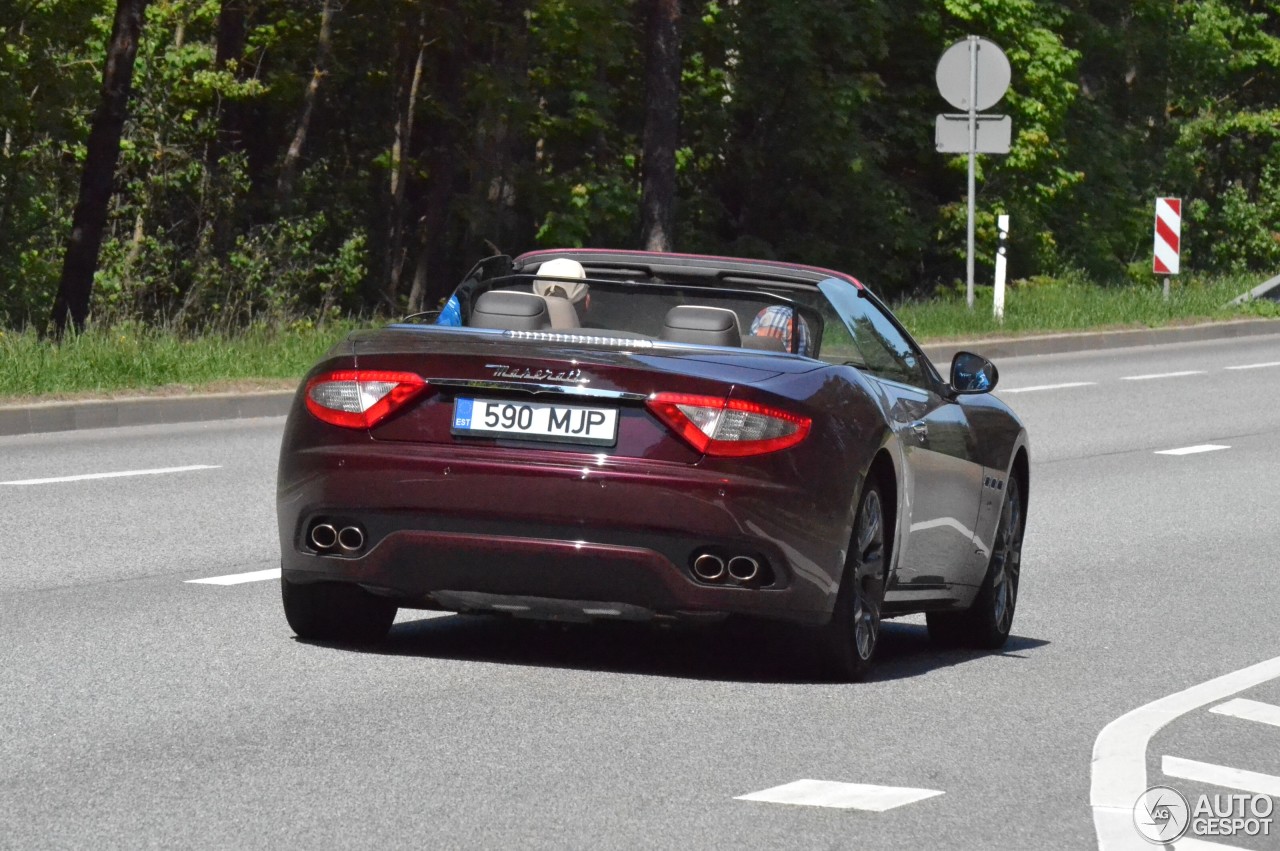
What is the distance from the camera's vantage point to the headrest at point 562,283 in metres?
8.26

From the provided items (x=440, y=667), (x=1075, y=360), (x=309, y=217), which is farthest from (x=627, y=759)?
(x=309, y=217)

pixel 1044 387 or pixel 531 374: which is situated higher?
pixel 531 374

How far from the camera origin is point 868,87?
41594 millimetres

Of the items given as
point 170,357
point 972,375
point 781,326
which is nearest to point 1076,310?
point 170,357

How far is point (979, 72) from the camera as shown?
90.6 ft

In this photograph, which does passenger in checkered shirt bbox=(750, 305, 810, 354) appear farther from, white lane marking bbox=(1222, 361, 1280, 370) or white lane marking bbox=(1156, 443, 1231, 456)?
white lane marking bbox=(1222, 361, 1280, 370)

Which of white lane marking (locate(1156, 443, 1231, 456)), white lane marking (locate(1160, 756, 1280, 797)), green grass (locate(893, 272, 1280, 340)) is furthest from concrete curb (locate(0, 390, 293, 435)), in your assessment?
white lane marking (locate(1160, 756, 1280, 797))

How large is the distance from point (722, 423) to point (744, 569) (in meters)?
0.43

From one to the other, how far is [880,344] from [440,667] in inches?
76.6

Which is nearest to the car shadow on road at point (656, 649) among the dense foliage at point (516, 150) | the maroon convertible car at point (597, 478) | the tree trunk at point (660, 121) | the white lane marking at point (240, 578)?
the maroon convertible car at point (597, 478)

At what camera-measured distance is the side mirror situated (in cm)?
848

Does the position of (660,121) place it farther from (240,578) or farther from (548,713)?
(548,713)

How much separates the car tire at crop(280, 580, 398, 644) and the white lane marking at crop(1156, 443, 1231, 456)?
10.5 meters

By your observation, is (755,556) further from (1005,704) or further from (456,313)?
(456,313)
